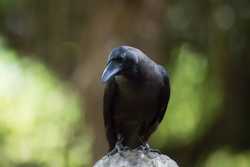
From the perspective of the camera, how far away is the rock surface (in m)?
2.22

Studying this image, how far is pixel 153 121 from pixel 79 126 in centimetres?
318

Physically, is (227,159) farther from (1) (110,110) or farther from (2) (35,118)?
(2) (35,118)

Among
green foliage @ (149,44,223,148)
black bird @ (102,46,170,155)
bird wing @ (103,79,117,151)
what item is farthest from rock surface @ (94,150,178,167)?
green foliage @ (149,44,223,148)

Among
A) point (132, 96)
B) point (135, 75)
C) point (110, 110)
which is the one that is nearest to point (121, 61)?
point (135, 75)

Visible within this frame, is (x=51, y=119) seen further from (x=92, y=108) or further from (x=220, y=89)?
(x=220, y=89)

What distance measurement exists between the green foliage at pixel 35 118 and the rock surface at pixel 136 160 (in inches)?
139

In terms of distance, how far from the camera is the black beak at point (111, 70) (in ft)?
6.95

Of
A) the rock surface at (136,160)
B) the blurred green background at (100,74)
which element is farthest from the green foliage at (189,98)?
the rock surface at (136,160)

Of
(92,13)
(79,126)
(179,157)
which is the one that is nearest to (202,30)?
(92,13)

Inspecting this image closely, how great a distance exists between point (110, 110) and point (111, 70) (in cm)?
57

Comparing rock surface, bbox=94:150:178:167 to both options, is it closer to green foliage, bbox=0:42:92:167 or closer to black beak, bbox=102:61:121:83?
black beak, bbox=102:61:121:83

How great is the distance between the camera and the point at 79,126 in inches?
224

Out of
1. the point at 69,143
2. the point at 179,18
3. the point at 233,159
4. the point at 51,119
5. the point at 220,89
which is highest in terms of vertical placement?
the point at 179,18

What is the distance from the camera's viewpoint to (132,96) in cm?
240
